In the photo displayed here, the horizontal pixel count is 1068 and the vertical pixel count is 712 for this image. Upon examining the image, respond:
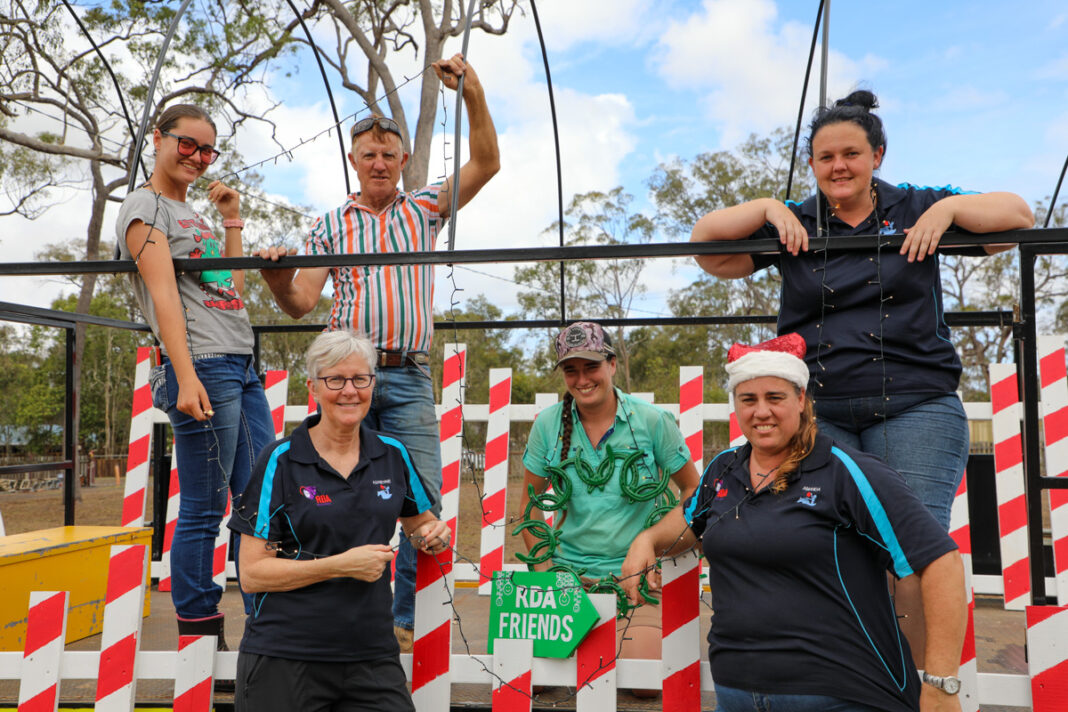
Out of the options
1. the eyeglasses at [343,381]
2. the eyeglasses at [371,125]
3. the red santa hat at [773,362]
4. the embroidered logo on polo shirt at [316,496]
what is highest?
the eyeglasses at [371,125]

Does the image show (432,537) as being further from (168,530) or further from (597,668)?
(168,530)

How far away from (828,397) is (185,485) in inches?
81.2

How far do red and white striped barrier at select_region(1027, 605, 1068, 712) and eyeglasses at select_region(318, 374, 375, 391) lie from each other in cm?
200

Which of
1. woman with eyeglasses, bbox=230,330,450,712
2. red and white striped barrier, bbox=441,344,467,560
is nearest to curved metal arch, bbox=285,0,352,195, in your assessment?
red and white striped barrier, bbox=441,344,467,560

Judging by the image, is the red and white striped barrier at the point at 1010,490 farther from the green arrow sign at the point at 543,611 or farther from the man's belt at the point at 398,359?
the man's belt at the point at 398,359

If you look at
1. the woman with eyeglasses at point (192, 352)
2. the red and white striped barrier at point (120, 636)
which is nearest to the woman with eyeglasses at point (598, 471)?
the woman with eyeglasses at point (192, 352)

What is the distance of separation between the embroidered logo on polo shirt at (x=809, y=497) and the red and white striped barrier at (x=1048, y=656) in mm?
776

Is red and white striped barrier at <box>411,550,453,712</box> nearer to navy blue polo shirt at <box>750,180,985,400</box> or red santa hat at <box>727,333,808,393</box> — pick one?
red santa hat at <box>727,333,808,393</box>

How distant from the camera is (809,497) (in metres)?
2.00

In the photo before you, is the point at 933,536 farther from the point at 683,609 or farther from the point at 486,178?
the point at 486,178

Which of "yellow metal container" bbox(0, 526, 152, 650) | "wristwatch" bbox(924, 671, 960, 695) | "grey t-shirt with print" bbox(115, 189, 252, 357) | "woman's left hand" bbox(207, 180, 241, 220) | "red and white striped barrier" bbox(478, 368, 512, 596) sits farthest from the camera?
"red and white striped barrier" bbox(478, 368, 512, 596)

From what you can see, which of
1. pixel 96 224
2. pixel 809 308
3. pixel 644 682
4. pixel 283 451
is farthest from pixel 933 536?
pixel 96 224

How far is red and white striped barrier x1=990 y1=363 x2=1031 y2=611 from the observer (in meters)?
4.26

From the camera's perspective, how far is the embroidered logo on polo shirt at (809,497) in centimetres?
199
